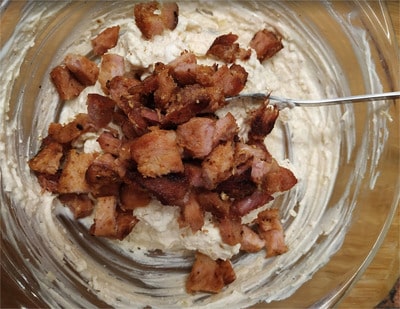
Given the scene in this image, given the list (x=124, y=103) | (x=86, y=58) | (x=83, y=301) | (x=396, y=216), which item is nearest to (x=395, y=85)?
(x=396, y=216)

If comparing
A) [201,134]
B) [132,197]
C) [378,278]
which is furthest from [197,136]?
[378,278]

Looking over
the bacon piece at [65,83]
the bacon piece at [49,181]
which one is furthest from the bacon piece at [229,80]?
the bacon piece at [49,181]

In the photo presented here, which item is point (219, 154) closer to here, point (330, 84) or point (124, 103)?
point (124, 103)

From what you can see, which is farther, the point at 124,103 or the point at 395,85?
the point at 395,85

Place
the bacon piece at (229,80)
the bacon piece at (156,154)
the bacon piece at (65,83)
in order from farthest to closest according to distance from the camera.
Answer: the bacon piece at (65,83), the bacon piece at (229,80), the bacon piece at (156,154)

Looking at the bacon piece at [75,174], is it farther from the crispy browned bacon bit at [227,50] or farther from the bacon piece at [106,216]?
the crispy browned bacon bit at [227,50]

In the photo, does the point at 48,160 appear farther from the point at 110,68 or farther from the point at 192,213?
the point at 192,213

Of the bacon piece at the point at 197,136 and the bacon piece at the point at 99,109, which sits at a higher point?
the bacon piece at the point at 99,109
